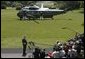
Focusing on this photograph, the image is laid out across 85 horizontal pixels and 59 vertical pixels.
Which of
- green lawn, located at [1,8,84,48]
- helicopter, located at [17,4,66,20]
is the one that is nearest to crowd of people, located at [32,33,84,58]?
green lawn, located at [1,8,84,48]

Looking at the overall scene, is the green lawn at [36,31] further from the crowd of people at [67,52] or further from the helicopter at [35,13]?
the crowd of people at [67,52]

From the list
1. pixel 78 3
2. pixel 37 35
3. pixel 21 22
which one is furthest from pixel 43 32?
pixel 78 3

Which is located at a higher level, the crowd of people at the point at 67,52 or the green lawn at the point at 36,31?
the crowd of people at the point at 67,52

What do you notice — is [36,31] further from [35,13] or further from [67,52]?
[67,52]

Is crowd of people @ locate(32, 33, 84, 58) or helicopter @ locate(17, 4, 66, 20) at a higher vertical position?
crowd of people @ locate(32, 33, 84, 58)

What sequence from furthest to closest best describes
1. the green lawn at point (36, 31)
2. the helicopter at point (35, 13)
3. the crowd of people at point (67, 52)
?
the helicopter at point (35, 13)
the green lawn at point (36, 31)
the crowd of people at point (67, 52)

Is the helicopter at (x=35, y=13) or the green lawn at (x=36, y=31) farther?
the helicopter at (x=35, y=13)

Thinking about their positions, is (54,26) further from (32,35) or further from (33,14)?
(33,14)

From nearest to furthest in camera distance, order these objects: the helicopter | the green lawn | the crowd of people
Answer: the crowd of people → the green lawn → the helicopter

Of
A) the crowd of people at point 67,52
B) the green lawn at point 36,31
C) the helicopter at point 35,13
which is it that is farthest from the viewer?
the helicopter at point 35,13

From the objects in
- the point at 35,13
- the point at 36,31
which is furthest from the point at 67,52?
the point at 35,13

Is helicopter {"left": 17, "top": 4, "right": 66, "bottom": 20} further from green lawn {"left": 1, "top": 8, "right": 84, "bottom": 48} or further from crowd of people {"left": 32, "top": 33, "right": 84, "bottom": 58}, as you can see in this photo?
crowd of people {"left": 32, "top": 33, "right": 84, "bottom": 58}

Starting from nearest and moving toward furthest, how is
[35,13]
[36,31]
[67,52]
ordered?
[67,52] < [36,31] < [35,13]

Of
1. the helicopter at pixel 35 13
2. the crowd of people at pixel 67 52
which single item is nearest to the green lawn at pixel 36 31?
the helicopter at pixel 35 13
